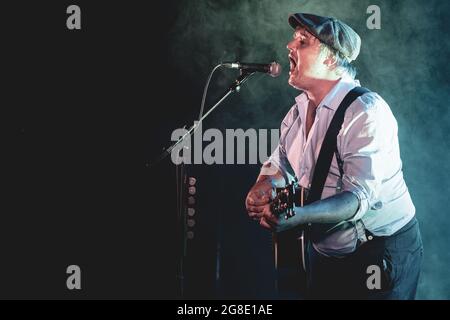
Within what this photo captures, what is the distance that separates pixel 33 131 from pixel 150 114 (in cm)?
102

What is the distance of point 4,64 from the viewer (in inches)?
157

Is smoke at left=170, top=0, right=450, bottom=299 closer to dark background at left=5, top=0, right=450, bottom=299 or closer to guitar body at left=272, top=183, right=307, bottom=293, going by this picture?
dark background at left=5, top=0, right=450, bottom=299

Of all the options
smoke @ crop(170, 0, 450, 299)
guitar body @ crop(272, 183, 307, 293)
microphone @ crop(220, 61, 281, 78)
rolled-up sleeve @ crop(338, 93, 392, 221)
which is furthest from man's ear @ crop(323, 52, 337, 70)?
smoke @ crop(170, 0, 450, 299)

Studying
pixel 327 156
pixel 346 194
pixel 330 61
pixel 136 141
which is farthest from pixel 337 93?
pixel 136 141

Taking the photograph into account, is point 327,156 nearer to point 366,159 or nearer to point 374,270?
point 366,159

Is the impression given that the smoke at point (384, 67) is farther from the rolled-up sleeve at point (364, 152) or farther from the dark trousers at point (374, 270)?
the rolled-up sleeve at point (364, 152)

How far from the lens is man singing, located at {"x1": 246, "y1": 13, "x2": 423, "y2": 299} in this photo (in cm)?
229

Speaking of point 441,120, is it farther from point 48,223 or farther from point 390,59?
point 48,223

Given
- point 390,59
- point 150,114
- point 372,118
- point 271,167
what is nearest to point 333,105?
point 372,118

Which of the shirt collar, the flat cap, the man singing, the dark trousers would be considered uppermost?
the flat cap

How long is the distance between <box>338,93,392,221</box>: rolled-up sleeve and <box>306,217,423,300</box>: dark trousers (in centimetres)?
26

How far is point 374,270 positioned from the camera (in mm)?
2453

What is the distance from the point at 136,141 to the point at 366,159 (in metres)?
2.46
